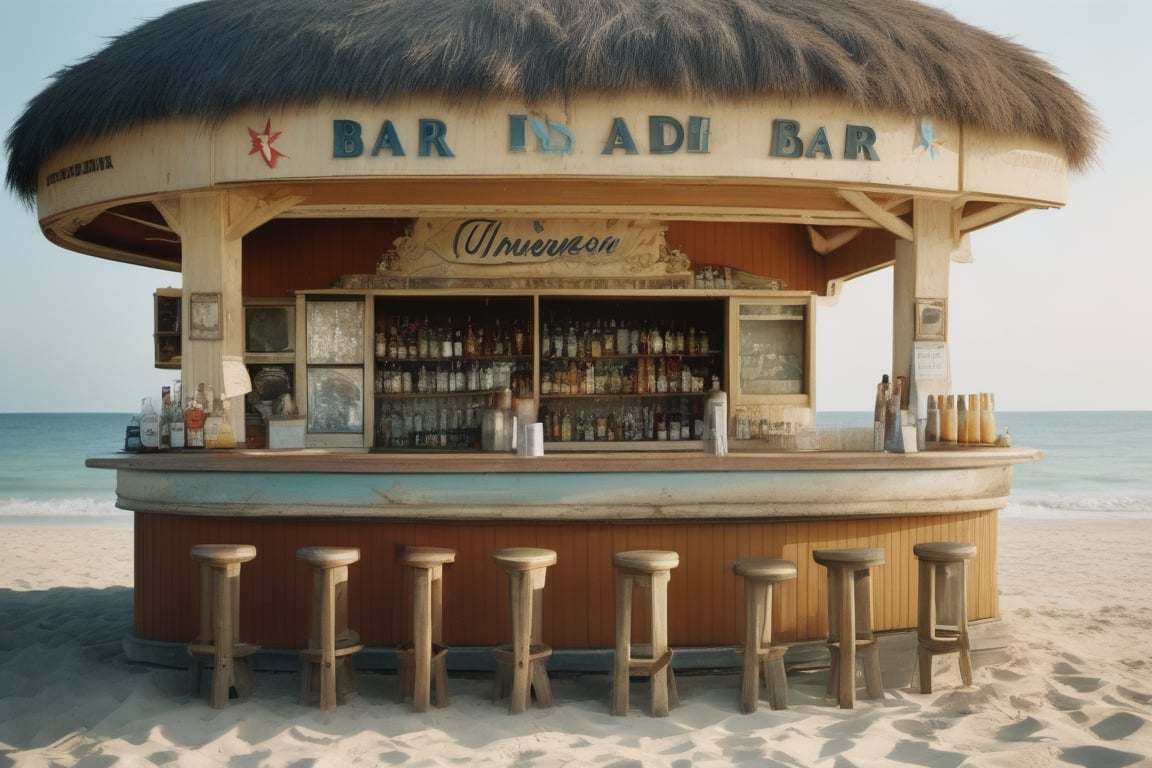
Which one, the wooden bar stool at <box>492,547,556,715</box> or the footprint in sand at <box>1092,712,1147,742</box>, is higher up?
the wooden bar stool at <box>492,547,556,715</box>

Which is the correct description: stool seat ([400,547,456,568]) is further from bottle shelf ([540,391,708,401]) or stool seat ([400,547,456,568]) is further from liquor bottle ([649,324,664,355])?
liquor bottle ([649,324,664,355])

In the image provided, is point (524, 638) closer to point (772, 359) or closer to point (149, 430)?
point (149, 430)

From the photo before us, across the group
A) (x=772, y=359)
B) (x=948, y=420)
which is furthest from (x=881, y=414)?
(x=772, y=359)

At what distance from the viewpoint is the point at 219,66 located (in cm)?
566

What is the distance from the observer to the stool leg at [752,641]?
485cm

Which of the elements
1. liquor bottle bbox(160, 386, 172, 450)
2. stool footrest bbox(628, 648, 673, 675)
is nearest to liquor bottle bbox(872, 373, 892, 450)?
stool footrest bbox(628, 648, 673, 675)

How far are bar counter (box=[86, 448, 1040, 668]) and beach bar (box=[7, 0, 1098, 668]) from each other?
0.02m

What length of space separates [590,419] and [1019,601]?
12.3 ft

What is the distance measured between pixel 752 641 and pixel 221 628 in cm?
253

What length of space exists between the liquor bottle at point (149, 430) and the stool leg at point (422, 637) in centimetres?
205

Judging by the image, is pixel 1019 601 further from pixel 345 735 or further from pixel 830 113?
pixel 345 735

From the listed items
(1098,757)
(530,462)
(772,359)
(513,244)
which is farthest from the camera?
(772,359)

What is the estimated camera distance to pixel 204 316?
5969 millimetres

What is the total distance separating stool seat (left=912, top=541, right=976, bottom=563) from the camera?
16.9 feet
